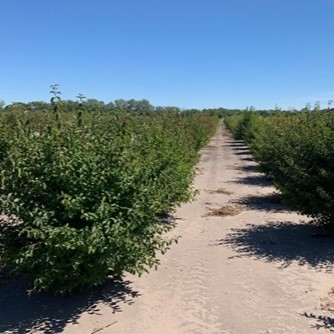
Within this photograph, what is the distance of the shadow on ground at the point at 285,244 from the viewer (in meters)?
7.06

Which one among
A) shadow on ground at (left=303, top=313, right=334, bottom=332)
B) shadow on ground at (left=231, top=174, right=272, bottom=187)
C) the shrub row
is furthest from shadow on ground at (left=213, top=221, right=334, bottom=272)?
shadow on ground at (left=231, top=174, right=272, bottom=187)

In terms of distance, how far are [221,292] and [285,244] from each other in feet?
8.69

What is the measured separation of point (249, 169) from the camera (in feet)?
71.5

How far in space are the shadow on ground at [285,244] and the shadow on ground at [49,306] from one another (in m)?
2.65

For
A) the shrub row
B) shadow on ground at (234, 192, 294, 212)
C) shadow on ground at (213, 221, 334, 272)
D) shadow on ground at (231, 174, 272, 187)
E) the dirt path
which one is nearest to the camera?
the dirt path

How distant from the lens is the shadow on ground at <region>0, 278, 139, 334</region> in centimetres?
491

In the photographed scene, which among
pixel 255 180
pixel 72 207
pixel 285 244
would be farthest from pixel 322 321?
pixel 255 180

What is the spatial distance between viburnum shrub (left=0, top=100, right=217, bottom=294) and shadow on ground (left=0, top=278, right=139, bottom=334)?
227 mm

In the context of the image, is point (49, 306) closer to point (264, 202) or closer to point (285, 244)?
point (285, 244)

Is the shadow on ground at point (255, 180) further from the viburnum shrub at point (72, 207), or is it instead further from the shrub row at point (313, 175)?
the viburnum shrub at point (72, 207)

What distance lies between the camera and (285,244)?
26.1 feet

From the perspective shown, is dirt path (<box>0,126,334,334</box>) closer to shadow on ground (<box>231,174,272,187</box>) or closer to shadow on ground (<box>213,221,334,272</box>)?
shadow on ground (<box>213,221,334,272</box>)

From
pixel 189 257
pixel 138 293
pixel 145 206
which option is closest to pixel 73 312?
pixel 138 293

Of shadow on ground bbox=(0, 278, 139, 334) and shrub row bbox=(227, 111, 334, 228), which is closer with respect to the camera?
shadow on ground bbox=(0, 278, 139, 334)
